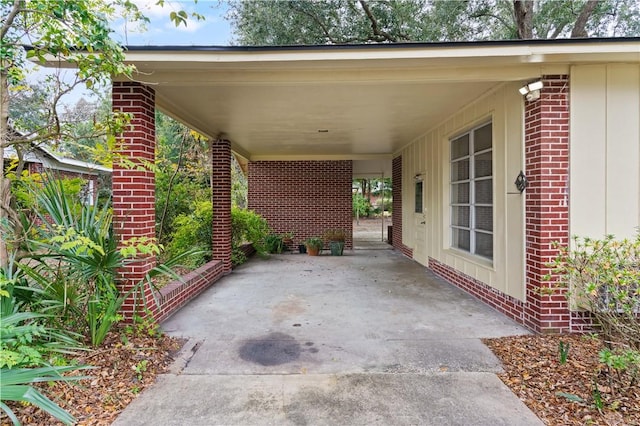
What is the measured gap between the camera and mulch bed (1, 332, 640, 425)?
89.4 inches

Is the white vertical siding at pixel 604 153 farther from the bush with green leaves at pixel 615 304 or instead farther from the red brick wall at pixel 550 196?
the bush with green leaves at pixel 615 304

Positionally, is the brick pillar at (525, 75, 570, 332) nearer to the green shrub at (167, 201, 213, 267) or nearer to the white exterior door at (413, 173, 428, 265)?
the white exterior door at (413, 173, 428, 265)

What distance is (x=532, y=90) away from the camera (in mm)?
3674

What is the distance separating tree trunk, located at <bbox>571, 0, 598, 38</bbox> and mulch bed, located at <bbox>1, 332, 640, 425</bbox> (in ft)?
32.8

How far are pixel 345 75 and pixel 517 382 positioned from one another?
352cm

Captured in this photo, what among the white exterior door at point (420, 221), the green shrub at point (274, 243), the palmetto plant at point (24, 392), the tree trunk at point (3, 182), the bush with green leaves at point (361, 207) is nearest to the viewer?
the palmetto plant at point (24, 392)

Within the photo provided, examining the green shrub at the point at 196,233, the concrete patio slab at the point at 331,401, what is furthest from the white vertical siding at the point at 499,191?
the green shrub at the point at 196,233

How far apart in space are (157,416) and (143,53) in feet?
11.2

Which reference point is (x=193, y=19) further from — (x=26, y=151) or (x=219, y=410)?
(x=219, y=410)

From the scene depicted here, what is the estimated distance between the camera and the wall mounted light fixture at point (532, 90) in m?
3.62

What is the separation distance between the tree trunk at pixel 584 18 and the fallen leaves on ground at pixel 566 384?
9.99 meters

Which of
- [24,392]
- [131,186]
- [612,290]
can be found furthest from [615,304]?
[131,186]

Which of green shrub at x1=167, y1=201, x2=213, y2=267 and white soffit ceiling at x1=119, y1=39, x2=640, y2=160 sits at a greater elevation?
white soffit ceiling at x1=119, y1=39, x2=640, y2=160

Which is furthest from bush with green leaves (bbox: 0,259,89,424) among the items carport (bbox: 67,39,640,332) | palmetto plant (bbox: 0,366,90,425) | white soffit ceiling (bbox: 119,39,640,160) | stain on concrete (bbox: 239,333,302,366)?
white soffit ceiling (bbox: 119,39,640,160)
